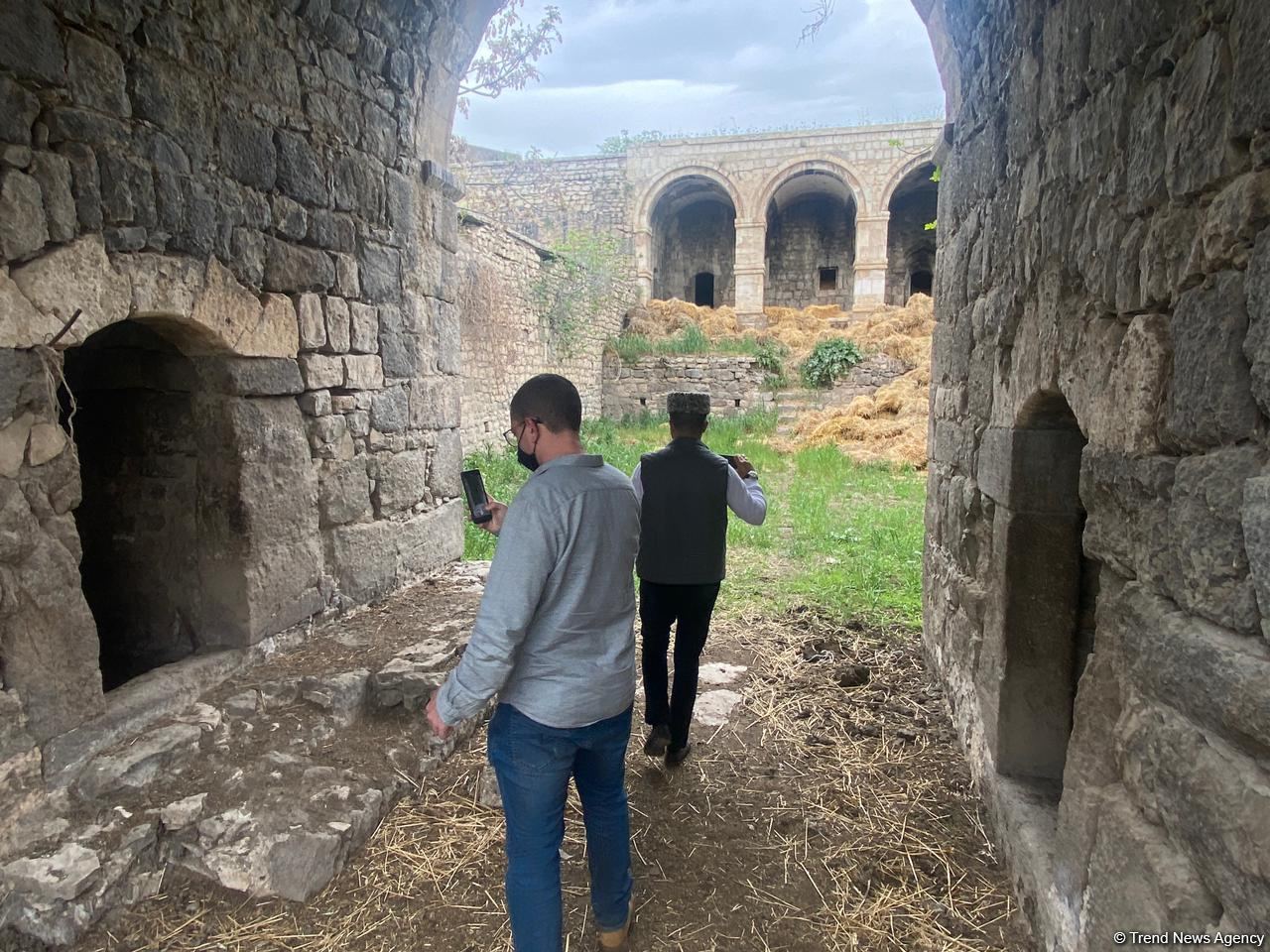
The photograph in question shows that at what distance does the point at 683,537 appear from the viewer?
3152mm

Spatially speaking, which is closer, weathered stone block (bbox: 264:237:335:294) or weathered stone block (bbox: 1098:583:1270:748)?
weathered stone block (bbox: 1098:583:1270:748)

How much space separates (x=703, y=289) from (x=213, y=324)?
2345cm

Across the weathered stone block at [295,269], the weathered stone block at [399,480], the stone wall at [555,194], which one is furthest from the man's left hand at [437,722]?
the stone wall at [555,194]

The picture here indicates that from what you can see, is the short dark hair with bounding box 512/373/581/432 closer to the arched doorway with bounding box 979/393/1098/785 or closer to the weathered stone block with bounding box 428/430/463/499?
the arched doorway with bounding box 979/393/1098/785

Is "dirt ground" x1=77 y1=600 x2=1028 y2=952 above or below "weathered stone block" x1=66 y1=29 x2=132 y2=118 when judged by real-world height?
below

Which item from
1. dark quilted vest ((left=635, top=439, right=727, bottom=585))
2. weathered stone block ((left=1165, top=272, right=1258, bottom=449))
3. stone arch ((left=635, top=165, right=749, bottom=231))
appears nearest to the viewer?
weathered stone block ((left=1165, top=272, right=1258, bottom=449))

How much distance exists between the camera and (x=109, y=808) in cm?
254

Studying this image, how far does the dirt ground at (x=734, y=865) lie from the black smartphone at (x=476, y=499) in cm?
126

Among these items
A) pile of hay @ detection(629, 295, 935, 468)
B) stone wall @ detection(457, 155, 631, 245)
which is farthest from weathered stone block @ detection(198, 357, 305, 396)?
stone wall @ detection(457, 155, 631, 245)

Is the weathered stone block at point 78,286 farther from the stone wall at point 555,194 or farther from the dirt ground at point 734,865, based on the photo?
the stone wall at point 555,194

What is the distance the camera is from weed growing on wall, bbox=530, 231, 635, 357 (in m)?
13.9

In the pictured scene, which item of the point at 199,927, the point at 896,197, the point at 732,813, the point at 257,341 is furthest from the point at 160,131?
the point at 896,197

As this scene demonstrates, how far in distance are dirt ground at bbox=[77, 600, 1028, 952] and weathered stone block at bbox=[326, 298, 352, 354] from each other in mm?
2152

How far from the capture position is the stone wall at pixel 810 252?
79.3 ft
